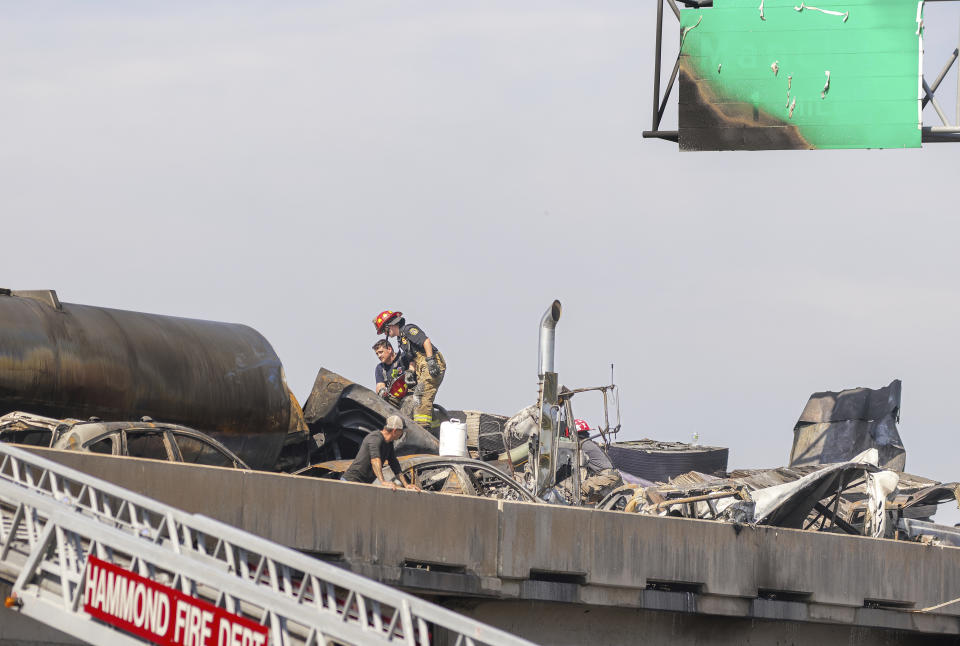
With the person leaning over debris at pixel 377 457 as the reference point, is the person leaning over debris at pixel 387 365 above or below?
above

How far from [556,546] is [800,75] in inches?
335

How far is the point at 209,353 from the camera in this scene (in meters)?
19.1

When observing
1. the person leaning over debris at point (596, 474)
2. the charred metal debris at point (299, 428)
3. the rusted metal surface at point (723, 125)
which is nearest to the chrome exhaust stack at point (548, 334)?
the charred metal debris at point (299, 428)

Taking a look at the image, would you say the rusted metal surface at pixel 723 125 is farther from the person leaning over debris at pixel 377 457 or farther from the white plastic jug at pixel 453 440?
the person leaning over debris at pixel 377 457

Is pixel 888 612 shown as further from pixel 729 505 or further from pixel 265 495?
pixel 265 495

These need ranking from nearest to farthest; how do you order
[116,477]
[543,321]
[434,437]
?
[116,477] → [543,321] → [434,437]

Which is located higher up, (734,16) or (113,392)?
(734,16)

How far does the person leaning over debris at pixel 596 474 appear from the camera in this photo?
862 inches

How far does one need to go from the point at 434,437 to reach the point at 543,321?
263 cm

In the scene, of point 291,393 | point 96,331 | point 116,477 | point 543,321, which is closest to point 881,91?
point 543,321

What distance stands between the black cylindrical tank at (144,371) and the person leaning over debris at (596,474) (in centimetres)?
424

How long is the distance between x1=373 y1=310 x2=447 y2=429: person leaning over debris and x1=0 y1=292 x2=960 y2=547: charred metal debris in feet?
0.75

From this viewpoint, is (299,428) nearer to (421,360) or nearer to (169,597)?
(421,360)

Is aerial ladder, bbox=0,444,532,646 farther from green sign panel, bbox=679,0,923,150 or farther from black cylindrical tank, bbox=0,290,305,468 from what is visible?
green sign panel, bbox=679,0,923,150
